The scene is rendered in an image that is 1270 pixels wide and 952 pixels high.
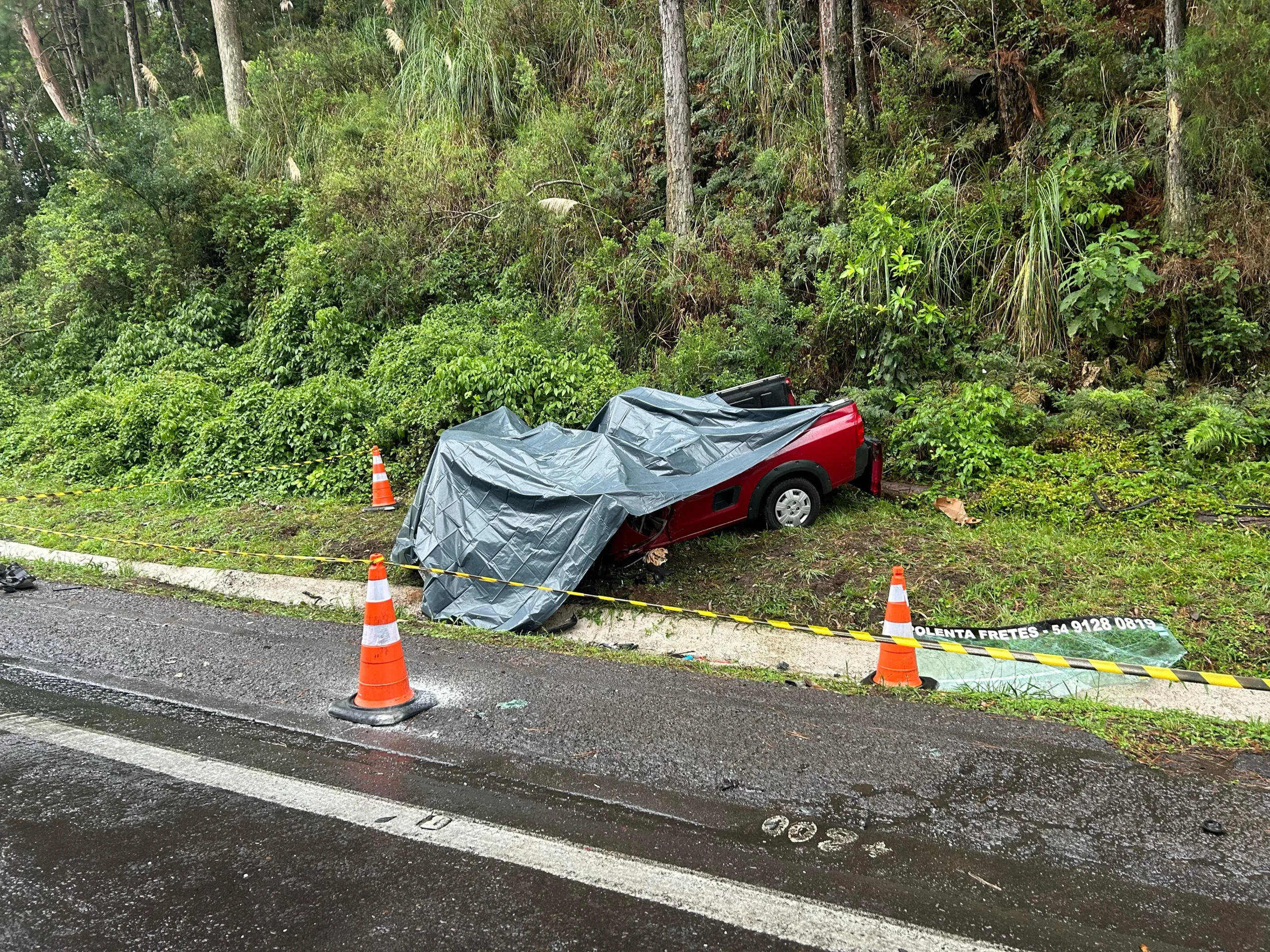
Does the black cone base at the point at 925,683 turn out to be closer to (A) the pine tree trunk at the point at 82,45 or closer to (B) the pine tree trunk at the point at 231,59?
(B) the pine tree trunk at the point at 231,59

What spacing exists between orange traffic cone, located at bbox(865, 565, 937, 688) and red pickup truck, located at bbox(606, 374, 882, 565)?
2210mm

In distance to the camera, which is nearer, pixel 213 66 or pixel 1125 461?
pixel 1125 461

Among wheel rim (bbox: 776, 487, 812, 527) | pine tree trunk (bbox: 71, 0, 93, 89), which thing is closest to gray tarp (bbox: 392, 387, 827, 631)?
wheel rim (bbox: 776, 487, 812, 527)

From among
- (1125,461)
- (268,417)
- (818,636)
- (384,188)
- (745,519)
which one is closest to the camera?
(818,636)

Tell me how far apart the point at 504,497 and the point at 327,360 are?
7.67 metres

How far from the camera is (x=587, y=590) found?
6.63 metres

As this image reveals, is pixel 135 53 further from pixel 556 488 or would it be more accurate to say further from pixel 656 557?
pixel 656 557

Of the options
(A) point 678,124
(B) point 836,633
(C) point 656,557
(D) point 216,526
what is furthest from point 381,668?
(A) point 678,124

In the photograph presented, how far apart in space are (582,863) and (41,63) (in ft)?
108

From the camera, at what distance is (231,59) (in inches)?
763

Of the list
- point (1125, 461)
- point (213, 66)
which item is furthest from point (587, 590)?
point (213, 66)

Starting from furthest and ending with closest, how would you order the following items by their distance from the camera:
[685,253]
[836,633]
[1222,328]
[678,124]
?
[678,124] < [685,253] < [1222,328] < [836,633]

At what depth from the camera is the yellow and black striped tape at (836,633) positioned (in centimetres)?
408

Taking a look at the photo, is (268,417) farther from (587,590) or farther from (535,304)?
(587,590)
